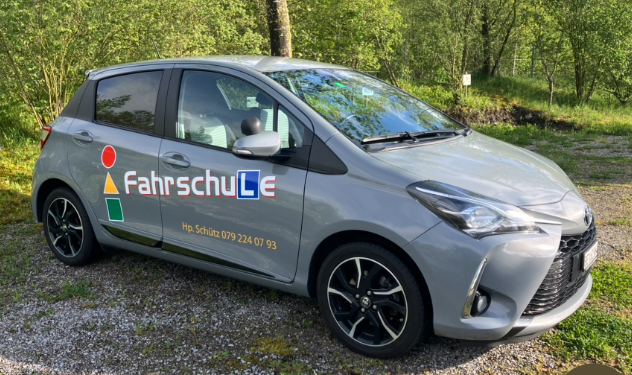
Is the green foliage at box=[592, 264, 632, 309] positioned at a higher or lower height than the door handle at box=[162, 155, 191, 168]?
lower

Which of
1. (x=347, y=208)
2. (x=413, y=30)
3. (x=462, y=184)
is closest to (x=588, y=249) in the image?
(x=462, y=184)

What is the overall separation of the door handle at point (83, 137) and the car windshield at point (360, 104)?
5.57ft

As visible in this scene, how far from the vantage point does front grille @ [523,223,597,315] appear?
298 centimetres

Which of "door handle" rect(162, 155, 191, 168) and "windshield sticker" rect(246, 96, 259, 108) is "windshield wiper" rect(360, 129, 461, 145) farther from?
"door handle" rect(162, 155, 191, 168)

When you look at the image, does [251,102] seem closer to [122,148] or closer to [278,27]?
[122,148]

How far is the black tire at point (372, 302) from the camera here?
300cm

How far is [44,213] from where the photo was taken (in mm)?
4875

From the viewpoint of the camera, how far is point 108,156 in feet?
14.0

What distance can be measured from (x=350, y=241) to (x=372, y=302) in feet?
1.23

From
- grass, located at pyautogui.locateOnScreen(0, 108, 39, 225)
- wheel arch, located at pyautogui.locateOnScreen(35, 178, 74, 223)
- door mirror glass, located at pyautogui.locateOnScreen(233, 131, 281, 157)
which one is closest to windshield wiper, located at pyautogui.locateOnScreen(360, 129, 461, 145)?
door mirror glass, located at pyautogui.locateOnScreen(233, 131, 281, 157)

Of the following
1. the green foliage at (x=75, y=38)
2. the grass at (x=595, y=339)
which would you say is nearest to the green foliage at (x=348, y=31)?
the green foliage at (x=75, y=38)

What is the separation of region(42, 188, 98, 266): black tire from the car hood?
9.01 ft

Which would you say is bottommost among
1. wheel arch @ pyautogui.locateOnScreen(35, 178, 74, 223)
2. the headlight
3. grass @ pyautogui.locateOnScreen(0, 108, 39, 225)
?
grass @ pyautogui.locateOnScreen(0, 108, 39, 225)

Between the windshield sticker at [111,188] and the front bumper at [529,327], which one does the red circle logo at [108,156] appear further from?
the front bumper at [529,327]
